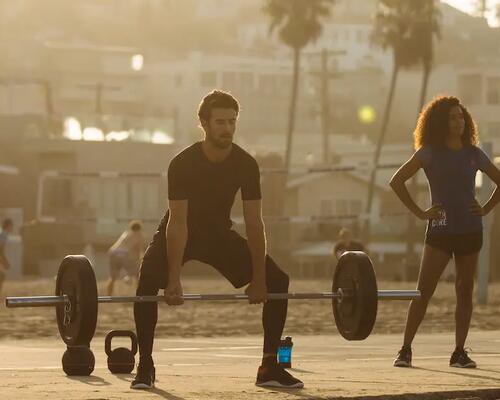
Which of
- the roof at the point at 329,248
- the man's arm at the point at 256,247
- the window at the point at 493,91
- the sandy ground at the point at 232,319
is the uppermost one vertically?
the window at the point at 493,91

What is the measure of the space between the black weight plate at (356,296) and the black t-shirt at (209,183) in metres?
0.72

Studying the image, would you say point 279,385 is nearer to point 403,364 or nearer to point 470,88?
point 403,364

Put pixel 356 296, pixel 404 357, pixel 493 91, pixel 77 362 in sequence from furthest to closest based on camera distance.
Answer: pixel 493 91, pixel 404 357, pixel 77 362, pixel 356 296

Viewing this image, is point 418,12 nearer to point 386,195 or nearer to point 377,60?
point 386,195

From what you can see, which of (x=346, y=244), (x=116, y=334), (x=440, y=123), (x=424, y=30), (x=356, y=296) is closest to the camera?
(x=356, y=296)

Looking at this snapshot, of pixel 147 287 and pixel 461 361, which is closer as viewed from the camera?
pixel 147 287

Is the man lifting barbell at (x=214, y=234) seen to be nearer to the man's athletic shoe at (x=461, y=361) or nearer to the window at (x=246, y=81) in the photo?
the man's athletic shoe at (x=461, y=361)

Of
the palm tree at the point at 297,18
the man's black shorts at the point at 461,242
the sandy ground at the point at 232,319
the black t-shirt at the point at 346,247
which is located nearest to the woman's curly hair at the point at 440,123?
the man's black shorts at the point at 461,242

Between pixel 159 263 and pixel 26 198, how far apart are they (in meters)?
59.5

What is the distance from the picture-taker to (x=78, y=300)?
32.9ft

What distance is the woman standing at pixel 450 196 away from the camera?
468 inches

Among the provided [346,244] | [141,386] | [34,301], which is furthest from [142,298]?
[346,244]

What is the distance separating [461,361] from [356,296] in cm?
155

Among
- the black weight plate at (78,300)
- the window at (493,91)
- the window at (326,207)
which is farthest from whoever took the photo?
the window at (493,91)
